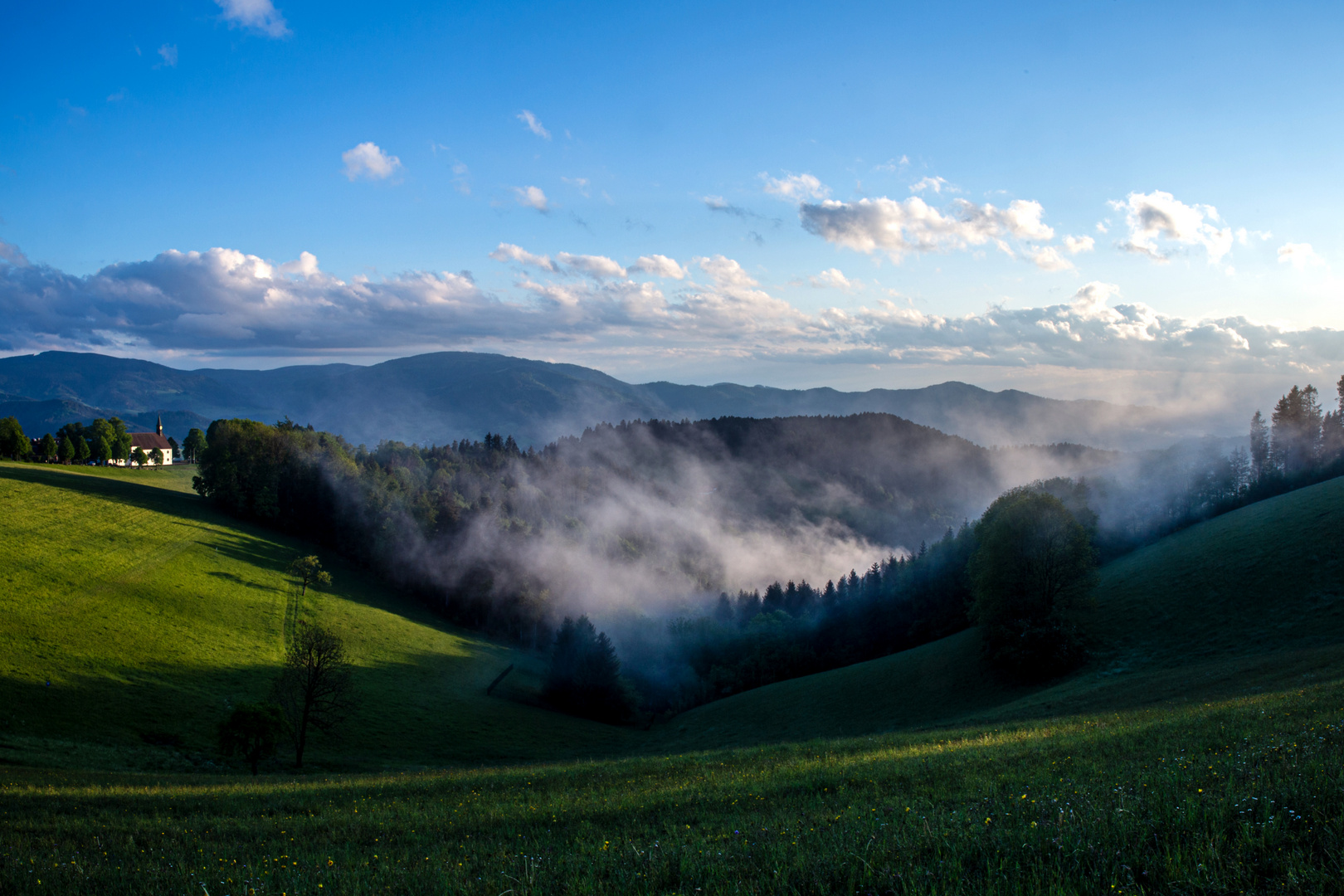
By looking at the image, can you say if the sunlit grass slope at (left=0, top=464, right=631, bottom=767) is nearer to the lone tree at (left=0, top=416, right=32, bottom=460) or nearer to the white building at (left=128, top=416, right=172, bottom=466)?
the lone tree at (left=0, top=416, right=32, bottom=460)

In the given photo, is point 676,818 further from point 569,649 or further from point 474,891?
point 569,649

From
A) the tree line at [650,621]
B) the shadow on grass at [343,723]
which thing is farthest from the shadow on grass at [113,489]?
the shadow on grass at [343,723]

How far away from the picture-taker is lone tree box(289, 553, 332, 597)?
85.3 metres

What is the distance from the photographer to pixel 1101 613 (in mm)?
51062

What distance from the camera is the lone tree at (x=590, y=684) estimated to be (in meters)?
79.6

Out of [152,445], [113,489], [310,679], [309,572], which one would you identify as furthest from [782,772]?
[152,445]

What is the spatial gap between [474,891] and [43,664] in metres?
61.5

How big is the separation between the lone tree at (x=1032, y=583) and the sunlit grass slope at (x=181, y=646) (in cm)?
3797

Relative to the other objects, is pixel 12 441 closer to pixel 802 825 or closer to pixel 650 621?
pixel 650 621

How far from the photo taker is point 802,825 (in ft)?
29.2

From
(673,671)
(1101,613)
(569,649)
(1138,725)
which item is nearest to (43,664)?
(569,649)

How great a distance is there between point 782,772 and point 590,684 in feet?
230

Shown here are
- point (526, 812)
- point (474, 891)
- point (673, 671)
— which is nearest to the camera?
point (474, 891)

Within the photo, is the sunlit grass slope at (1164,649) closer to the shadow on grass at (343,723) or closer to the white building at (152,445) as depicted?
the shadow on grass at (343,723)
